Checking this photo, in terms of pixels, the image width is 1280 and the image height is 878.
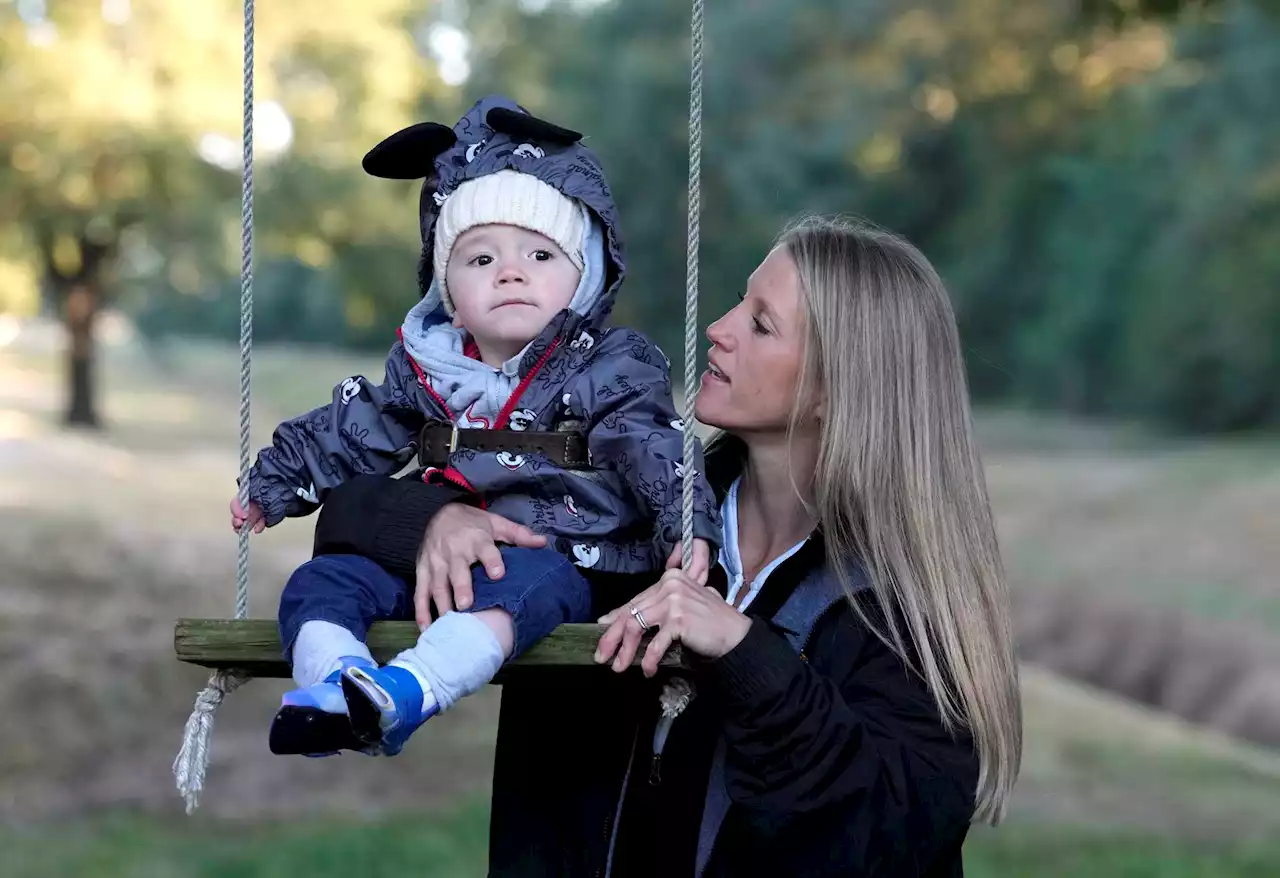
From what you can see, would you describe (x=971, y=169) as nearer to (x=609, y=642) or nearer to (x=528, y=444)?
(x=528, y=444)

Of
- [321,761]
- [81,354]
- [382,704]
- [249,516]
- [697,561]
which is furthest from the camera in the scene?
[81,354]

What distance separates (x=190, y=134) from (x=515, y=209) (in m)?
8.43

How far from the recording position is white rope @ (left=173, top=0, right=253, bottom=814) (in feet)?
6.48

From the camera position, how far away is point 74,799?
24.0ft

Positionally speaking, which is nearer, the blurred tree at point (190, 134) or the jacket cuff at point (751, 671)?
the jacket cuff at point (751, 671)

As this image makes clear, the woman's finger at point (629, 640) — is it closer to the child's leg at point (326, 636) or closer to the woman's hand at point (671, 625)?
the woman's hand at point (671, 625)

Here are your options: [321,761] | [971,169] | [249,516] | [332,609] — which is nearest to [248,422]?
[249,516]

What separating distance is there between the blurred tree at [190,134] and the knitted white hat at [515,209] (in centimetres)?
795

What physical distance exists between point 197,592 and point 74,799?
2.43 meters

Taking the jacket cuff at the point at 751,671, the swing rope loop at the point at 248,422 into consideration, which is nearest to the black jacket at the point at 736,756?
the jacket cuff at the point at 751,671

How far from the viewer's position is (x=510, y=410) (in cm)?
208

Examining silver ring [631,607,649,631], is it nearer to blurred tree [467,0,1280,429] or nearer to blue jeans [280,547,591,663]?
blue jeans [280,547,591,663]

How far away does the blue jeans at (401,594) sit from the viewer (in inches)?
73.5

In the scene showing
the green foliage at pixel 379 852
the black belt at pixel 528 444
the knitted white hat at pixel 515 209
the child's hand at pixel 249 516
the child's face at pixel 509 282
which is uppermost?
the knitted white hat at pixel 515 209
